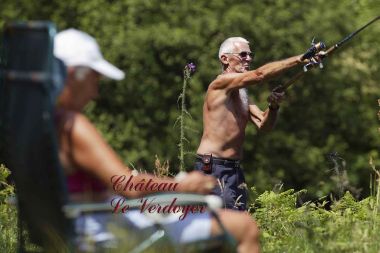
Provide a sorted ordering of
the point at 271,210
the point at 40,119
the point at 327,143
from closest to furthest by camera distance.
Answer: the point at 40,119 < the point at 271,210 < the point at 327,143

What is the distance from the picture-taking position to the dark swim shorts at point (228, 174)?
734cm

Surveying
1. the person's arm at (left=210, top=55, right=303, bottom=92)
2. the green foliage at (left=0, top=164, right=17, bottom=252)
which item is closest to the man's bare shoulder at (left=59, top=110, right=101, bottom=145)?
the green foliage at (left=0, top=164, right=17, bottom=252)

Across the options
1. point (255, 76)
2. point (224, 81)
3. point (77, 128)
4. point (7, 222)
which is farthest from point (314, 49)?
point (77, 128)

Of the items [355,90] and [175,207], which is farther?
[355,90]

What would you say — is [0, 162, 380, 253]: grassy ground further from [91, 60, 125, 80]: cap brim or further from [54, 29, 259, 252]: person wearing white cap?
[91, 60, 125, 80]: cap brim

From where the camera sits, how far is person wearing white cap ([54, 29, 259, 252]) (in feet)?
14.1

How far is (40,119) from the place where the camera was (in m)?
4.34

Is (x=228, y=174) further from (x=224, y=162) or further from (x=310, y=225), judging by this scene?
(x=310, y=225)

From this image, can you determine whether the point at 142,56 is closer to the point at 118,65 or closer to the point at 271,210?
the point at 118,65

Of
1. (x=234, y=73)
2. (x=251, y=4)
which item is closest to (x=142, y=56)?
(x=251, y=4)

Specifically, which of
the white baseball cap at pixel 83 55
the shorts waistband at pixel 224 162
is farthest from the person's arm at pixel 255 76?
the white baseball cap at pixel 83 55

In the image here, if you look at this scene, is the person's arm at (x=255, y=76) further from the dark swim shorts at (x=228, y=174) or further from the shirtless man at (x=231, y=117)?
the dark swim shorts at (x=228, y=174)

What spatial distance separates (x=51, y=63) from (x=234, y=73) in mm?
3258

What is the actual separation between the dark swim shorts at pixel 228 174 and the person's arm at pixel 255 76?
476 millimetres
